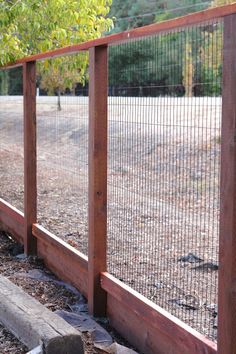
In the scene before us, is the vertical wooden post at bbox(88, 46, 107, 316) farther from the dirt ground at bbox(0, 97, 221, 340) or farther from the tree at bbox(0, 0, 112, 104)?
the tree at bbox(0, 0, 112, 104)

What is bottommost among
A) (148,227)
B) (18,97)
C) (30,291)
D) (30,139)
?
(30,291)

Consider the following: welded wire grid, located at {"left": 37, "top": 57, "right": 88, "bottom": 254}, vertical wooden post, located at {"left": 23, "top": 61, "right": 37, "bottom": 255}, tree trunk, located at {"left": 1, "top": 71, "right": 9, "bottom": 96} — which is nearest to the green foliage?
welded wire grid, located at {"left": 37, "top": 57, "right": 88, "bottom": 254}

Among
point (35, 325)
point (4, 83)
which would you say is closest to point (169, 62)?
point (35, 325)

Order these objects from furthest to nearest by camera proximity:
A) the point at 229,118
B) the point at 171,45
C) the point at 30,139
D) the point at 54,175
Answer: the point at 54,175 → the point at 30,139 → the point at 171,45 → the point at 229,118

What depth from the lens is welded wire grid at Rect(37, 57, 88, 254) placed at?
5844 millimetres

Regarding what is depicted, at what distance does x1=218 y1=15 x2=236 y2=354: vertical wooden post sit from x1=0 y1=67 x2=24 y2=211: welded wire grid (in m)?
4.44

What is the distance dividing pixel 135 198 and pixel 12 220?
270 centimetres

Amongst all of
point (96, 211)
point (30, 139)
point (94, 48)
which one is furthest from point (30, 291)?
point (94, 48)

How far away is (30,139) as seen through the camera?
20.9 feet

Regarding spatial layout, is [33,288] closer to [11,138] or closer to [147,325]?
[147,325]

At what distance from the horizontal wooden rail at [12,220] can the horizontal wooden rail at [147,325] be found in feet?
8.07

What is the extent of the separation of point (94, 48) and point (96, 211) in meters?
1.21

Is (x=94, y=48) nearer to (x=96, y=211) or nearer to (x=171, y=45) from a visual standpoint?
(x=171, y=45)

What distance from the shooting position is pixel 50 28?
777 centimetres
